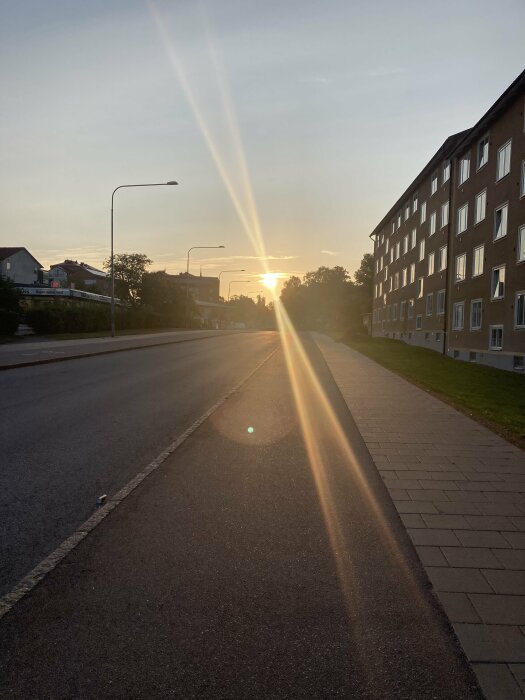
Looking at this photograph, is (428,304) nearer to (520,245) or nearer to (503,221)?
(503,221)

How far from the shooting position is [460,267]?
28.9m

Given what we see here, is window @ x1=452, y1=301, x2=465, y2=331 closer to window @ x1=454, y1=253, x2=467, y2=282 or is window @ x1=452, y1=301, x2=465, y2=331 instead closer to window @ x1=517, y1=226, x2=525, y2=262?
window @ x1=454, y1=253, x2=467, y2=282

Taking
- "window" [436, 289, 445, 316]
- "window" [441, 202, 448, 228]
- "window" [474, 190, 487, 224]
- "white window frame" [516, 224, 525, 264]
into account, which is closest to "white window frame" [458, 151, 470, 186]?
"window" [474, 190, 487, 224]

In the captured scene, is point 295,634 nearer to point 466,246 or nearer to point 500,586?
point 500,586

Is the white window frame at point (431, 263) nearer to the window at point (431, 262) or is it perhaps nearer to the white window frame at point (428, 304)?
the window at point (431, 262)

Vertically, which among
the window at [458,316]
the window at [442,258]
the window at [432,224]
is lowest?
the window at [458,316]

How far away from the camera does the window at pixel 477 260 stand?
82.9 feet

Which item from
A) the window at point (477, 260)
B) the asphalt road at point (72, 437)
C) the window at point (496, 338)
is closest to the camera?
the asphalt road at point (72, 437)

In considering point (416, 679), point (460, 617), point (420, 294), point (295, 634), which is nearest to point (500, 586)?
point (460, 617)

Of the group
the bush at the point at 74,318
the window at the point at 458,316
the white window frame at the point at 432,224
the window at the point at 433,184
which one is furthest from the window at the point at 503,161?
the bush at the point at 74,318

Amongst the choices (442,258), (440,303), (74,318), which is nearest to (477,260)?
(442,258)

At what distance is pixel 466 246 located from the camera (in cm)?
2781

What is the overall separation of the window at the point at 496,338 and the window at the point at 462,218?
6953 millimetres

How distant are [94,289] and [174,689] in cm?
9630
